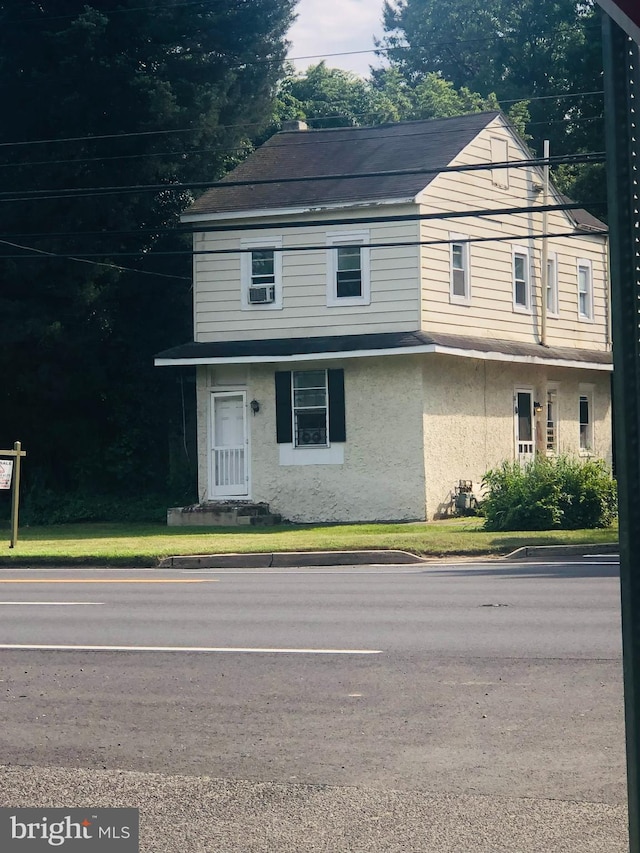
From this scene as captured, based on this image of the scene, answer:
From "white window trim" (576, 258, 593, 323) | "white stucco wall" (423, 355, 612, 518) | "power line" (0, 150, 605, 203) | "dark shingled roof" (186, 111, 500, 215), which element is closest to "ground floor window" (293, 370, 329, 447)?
"white stucco wall" (423, 355, 612, 518)

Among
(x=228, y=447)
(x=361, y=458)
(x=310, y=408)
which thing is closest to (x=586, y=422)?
(x=361, y=458)

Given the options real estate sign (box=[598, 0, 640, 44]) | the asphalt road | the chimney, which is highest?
the chimney

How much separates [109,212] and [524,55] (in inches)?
1310

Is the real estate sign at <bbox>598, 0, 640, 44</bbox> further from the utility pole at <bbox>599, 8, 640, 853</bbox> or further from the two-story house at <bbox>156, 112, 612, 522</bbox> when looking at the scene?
the two-story house at <bbox>156, 112, 612, 522</bbox>

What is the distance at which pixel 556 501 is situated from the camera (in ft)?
78.2

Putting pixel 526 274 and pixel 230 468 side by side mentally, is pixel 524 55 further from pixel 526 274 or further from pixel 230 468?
pixel 230 468

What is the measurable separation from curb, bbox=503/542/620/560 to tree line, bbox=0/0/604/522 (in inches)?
463

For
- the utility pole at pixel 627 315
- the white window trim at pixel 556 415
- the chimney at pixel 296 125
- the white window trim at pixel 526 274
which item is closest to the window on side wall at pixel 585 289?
the white window trim at pixel 556 415

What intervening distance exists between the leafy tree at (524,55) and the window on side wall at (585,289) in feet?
18.3

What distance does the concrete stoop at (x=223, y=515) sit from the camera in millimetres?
27391

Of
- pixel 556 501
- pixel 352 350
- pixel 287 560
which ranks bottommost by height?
pixel 287 560

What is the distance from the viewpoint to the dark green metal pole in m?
3.26

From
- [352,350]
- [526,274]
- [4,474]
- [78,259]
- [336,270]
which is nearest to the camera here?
[4,474]

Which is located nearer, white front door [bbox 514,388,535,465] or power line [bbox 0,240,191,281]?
power line [bbox 0,240,191,281]
